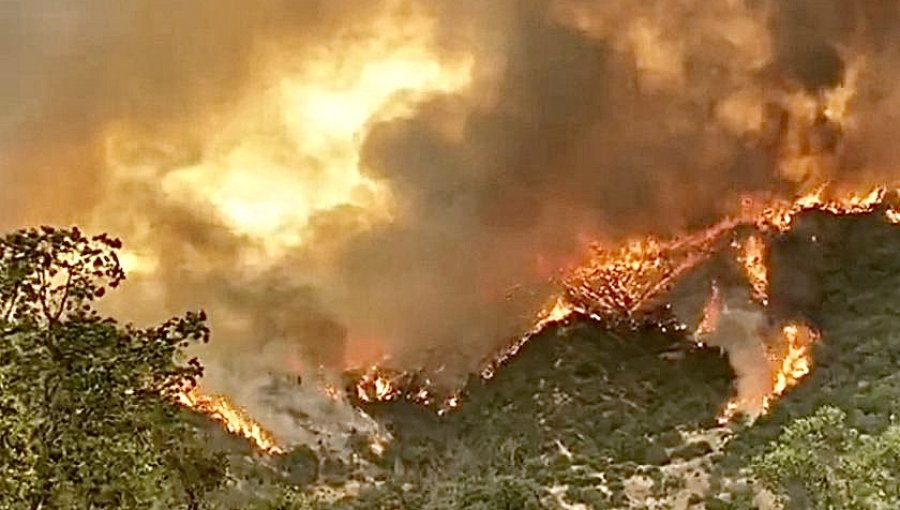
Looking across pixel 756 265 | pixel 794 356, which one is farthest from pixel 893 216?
pixel 794 356

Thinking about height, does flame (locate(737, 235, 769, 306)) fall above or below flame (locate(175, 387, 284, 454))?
above

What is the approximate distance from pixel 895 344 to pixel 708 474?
29.5 metres

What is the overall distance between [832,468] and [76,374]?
52798 millimetres

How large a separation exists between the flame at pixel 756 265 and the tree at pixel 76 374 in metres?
164

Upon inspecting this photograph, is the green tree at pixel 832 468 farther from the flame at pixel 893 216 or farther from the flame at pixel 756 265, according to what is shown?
the flame at pixel 893 216

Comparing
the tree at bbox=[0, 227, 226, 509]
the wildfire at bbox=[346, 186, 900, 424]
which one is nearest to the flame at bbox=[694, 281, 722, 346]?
the wildfire at bbox=[346, 186, 900, 424]

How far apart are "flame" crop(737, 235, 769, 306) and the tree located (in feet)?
538

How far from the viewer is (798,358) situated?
151000mm

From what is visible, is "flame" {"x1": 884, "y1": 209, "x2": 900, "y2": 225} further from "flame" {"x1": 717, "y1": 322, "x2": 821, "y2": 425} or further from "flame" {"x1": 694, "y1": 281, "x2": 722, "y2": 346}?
"flame" {"x1": 717, "y1": 322, "x2": 821, "y2": 425}

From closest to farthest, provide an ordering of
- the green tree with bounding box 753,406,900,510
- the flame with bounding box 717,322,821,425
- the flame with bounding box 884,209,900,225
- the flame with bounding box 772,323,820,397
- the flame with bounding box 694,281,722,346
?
the green tree with bounding box 753,406,900,510, the flame with bounding box 717,322,821,425, the flame with bounding box 772,323,820,397, the flame with bounding box 694,281,722,346, the flame with bounding box 884,209,900,225

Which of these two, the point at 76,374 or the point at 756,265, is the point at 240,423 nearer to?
the point at 756,265

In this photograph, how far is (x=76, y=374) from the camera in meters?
19.5

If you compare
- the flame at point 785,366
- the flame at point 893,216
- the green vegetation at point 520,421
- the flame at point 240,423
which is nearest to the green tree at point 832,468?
the green vegetation at point 520,421

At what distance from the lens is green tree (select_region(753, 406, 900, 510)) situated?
59.5 metres
